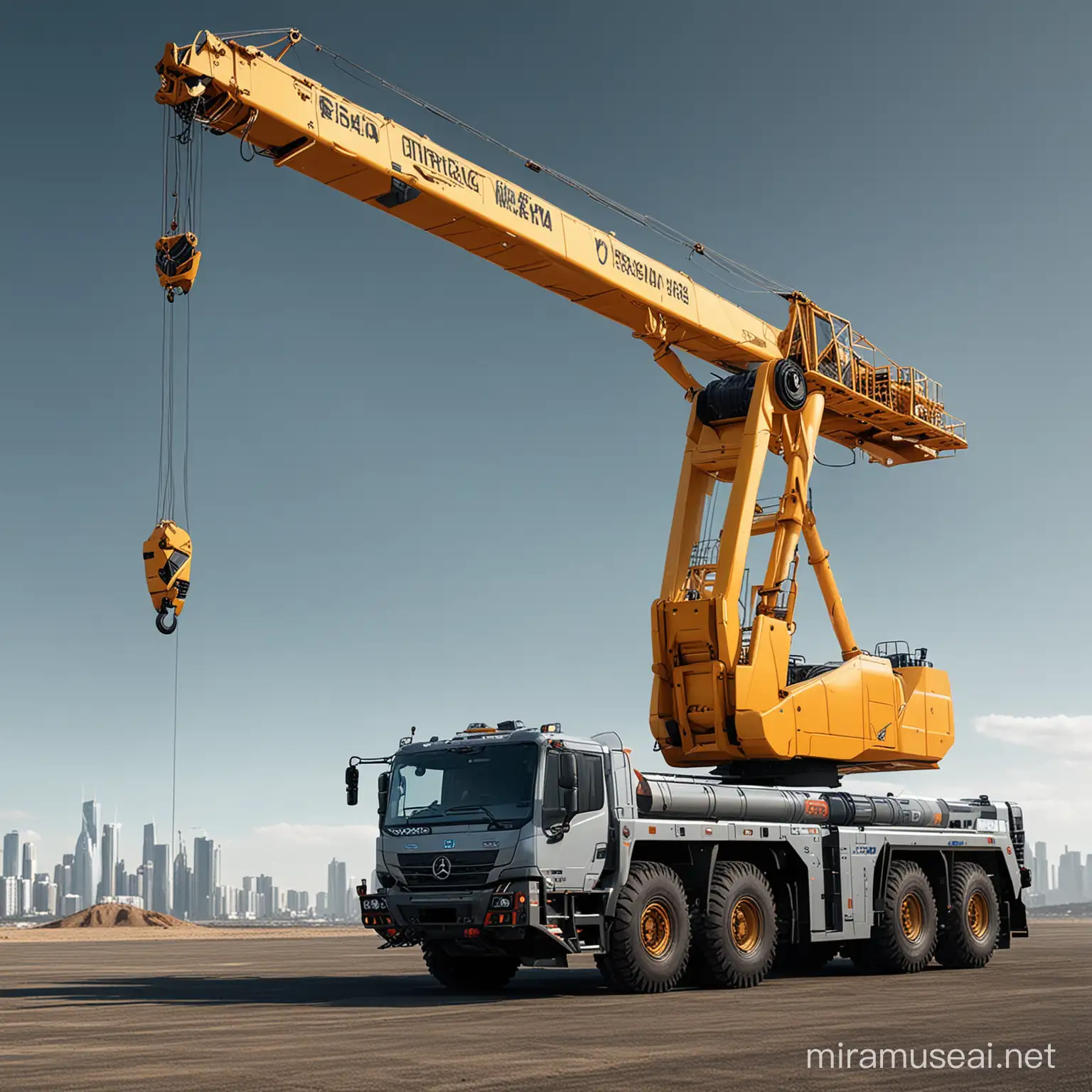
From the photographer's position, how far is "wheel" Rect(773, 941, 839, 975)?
17625 millimetres

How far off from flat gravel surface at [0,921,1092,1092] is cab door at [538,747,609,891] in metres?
1.27

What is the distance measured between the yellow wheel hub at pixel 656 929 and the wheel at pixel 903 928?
13.7ft

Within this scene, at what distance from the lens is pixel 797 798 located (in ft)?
55.6

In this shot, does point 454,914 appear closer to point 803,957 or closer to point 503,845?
point 503,845

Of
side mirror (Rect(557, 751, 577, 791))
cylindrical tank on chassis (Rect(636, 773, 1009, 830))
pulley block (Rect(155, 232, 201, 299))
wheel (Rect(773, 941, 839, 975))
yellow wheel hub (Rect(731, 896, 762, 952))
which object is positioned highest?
pulley block (Rect(155, 232, 201, 299))

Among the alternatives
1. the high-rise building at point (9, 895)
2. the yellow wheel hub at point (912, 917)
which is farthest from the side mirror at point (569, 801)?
the high-rise building at point (9, 895)

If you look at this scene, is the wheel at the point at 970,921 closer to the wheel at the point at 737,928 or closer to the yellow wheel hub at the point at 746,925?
the wheel at the point at 737,928

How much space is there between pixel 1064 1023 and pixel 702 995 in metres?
4.13

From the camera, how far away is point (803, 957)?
17.7 meters

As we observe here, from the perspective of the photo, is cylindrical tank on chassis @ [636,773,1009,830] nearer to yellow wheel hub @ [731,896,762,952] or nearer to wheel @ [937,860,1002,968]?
wheel @ [937,860,1002,968]

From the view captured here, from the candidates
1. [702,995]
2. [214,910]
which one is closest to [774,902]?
[702,995]

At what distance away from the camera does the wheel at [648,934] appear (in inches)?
554

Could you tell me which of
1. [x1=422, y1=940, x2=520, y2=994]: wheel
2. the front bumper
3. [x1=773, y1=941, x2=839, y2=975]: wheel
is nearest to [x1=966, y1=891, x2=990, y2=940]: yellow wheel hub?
[x1=773, y1=941, x2=839, y2=975]: wheel

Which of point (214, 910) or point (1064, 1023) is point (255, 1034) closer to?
point (1064, 1023)
